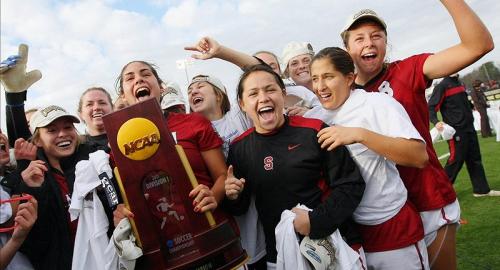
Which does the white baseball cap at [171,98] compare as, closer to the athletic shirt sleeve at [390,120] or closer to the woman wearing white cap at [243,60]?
the woman wearing white cap at [243,60]

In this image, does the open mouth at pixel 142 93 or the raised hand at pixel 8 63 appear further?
the raised hand at pixel 8 63

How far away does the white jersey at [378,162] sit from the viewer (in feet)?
7.06

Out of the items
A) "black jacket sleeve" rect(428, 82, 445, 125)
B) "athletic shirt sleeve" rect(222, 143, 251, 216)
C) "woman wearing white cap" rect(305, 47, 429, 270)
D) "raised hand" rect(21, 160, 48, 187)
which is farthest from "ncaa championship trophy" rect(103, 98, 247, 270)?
"black jacket sleeve" rect(428, 82, 445, 125)

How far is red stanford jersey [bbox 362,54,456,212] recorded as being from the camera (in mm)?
2328

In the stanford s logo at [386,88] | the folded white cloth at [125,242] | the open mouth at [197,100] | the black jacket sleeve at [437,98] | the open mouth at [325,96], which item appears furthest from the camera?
the black jacket sleeve at [437,98]

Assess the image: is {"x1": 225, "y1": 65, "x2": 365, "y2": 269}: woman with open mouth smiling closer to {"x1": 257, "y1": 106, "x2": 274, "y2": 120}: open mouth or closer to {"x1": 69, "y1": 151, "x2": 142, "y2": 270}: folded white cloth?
{"x1": 257, "y1": 106, "x2": 274, "y2": 120}: open mouth

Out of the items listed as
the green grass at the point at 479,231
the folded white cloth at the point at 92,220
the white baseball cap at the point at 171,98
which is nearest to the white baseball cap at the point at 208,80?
the white baseball cap at the point at 171,98

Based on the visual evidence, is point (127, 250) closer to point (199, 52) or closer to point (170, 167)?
point (170, 167)

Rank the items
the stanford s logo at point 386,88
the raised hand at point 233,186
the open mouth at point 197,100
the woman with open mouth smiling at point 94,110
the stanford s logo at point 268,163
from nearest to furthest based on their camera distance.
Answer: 1. the raised hand at point 233,186
2. the stanford s logo at point 268,163
3. the stanford s logo at point 386,88
4. the open mouth at point 197,100
5. the woman with open mouth smiling at point 94,110

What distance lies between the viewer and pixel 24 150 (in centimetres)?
284

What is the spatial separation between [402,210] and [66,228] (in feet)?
7.28

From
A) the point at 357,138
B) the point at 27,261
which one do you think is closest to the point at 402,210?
the point at 357,138

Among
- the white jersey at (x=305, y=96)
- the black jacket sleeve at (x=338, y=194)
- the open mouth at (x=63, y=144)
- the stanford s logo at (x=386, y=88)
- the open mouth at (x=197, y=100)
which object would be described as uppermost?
the open mouth at (x=197, y=100)

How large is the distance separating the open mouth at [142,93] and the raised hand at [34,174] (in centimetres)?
82
